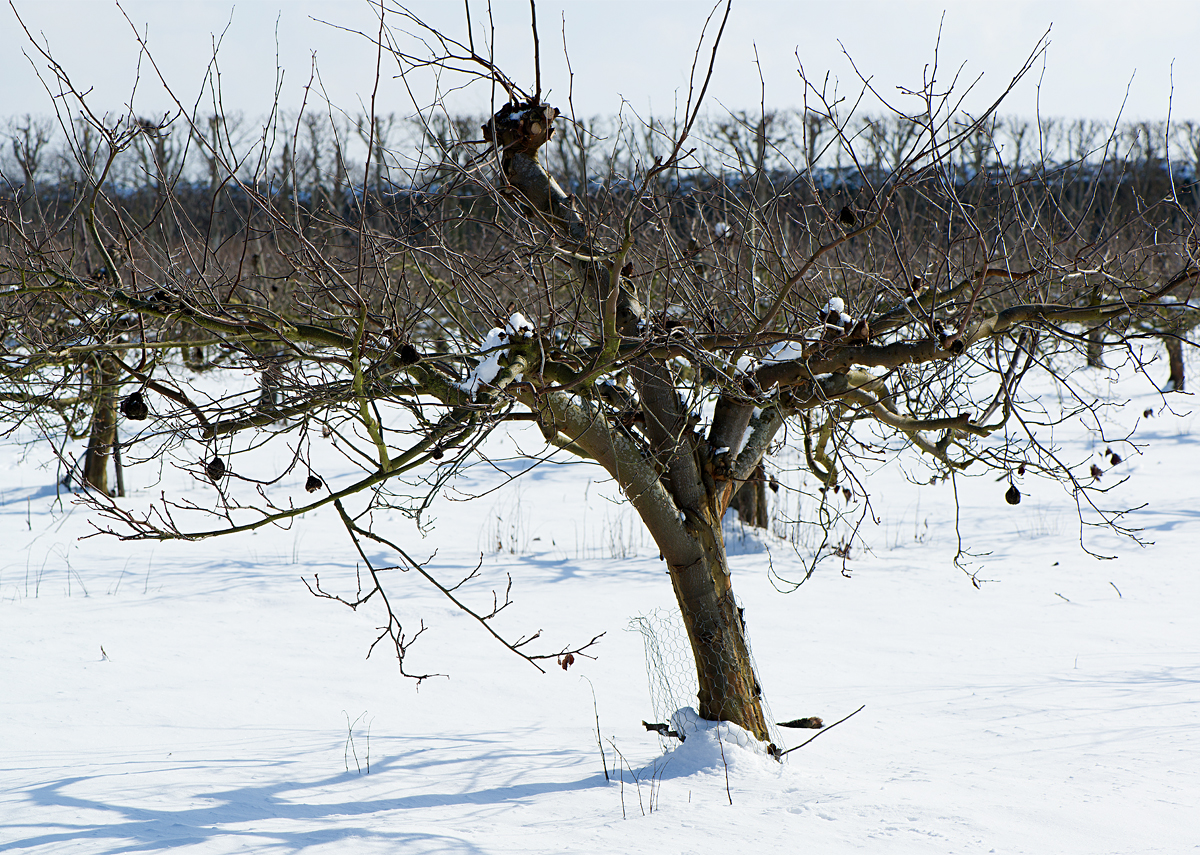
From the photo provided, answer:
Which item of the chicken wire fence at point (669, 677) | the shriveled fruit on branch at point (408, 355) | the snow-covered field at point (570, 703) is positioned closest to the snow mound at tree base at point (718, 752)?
the snow-covered field at point (570, 703)

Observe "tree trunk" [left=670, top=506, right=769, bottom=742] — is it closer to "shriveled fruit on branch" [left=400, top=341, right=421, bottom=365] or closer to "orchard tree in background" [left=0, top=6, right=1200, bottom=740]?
"orchard tree in background" [left=0, top=6, right=1200, bottom=740]

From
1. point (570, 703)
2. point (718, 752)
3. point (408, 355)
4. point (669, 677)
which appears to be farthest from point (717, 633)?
point (408, 355)

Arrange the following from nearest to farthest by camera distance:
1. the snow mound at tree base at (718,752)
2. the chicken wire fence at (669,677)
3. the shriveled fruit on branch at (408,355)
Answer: the shriveled fruit on branch at (408,355)
the snow mound at tree base at (718,752)
the chicken wire fence at (669,677)

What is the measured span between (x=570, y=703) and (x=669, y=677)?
0.60m

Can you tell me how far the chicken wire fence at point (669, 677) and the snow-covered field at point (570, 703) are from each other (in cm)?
15

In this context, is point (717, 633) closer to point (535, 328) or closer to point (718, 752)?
point (718, 752)

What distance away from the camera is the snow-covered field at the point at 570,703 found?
10.8 feet

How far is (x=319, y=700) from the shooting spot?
16.0 ft

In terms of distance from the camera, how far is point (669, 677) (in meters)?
5.04

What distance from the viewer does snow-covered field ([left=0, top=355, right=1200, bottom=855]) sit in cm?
329

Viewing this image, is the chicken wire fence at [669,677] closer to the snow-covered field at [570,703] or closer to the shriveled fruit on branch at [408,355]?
Result: the snow-covered field at [570,703]

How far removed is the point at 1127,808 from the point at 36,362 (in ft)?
14.1

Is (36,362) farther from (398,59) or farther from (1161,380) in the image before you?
(1161,380)

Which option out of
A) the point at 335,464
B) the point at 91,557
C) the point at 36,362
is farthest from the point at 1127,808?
the point at 335,464
